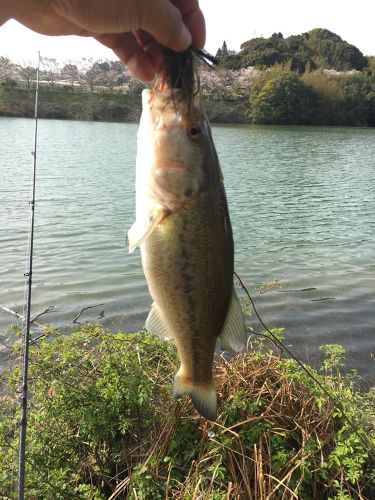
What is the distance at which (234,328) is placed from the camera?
86.5 inches

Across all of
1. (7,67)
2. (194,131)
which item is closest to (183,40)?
(194,131)

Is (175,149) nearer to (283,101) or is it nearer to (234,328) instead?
(234,328)

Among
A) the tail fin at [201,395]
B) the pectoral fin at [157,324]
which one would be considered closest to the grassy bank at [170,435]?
the tail fin at [201,395]

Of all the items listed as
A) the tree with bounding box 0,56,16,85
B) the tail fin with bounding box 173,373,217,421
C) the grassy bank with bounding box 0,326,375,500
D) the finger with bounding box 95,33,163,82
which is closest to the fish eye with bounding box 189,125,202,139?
the finger with bounding box 95,33,163,82

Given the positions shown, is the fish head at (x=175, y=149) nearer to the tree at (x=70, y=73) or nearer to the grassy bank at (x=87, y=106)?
the grassy bank at (x=87, y=106)

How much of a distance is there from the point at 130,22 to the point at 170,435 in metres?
3.09

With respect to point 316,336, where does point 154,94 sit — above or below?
above

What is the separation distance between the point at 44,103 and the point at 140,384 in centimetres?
6210

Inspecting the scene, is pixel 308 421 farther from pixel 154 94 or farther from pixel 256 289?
pixel 256 289

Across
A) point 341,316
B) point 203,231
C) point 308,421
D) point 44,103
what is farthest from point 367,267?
point 44,103

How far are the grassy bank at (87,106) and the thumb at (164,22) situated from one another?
56916mm

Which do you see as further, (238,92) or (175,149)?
(238,92)

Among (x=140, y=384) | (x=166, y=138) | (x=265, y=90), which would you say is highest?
(x=265, y=90)

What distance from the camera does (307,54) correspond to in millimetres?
94312
